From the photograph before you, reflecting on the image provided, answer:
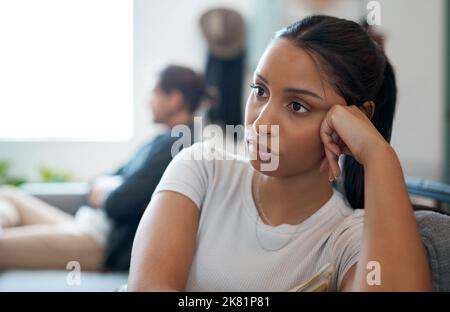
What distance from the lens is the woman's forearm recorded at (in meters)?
0.52

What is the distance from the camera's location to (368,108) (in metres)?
0.68

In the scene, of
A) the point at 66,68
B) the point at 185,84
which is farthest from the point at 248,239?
the point at 66,68

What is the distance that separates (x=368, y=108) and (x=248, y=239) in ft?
→ 0.79

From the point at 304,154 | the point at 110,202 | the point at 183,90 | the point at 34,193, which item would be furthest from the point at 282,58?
the point at 34,193

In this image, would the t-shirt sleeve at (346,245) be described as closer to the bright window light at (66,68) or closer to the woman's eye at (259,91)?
the woman's eye at (259,91)

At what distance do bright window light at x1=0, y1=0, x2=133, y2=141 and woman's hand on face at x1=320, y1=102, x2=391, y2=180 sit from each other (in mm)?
523

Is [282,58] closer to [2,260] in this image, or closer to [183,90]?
[2,260]

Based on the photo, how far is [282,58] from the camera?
0.61 metres

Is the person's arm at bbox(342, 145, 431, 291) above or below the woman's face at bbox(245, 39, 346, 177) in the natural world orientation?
below

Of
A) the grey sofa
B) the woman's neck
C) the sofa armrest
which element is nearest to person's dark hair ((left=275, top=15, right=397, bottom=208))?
the woman's neck

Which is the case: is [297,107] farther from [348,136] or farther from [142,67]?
[142,67]

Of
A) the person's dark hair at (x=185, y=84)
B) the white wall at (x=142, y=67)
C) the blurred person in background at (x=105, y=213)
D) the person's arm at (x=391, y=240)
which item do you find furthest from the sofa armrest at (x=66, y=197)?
the person's arm at (x=391, y=240)

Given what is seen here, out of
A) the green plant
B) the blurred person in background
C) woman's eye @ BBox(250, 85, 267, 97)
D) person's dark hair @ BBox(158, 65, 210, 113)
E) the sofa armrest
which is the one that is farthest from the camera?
the green plant

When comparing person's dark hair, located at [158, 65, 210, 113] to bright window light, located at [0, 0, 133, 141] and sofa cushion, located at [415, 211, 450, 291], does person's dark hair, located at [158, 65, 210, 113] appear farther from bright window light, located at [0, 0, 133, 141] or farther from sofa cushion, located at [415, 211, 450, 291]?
sofa cushion, located at [415, 211, 450, 291]
